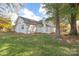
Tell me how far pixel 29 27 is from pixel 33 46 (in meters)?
0.17

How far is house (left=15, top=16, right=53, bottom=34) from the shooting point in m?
1.89

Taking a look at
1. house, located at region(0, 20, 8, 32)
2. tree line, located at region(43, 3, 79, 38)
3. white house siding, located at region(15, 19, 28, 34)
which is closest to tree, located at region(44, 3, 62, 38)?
tree line, located at region(43, 3, 79, 38)

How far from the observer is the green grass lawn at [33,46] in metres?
1.88

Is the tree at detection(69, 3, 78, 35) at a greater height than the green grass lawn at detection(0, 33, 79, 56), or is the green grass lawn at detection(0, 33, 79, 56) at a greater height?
the tree at detection(69, 3, 78, 35)

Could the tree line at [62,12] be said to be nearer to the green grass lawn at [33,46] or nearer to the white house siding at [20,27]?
the green grass lawn at [33,46]

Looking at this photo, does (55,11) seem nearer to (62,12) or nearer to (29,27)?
(62,12)

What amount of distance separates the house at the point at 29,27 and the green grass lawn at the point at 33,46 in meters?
0.04

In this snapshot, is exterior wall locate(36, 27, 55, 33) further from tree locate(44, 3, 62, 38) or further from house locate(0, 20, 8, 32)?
house locate(0, 20, 8, 32)

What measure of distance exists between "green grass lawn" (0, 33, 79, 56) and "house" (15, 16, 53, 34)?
4cm

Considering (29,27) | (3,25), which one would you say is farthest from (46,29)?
(3,25)

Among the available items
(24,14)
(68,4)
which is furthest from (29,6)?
(68,4)

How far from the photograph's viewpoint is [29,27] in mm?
1902

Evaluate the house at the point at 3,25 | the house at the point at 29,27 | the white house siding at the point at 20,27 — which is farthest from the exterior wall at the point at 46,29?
the house at the point at 3,25

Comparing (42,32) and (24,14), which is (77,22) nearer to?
(42,32)
